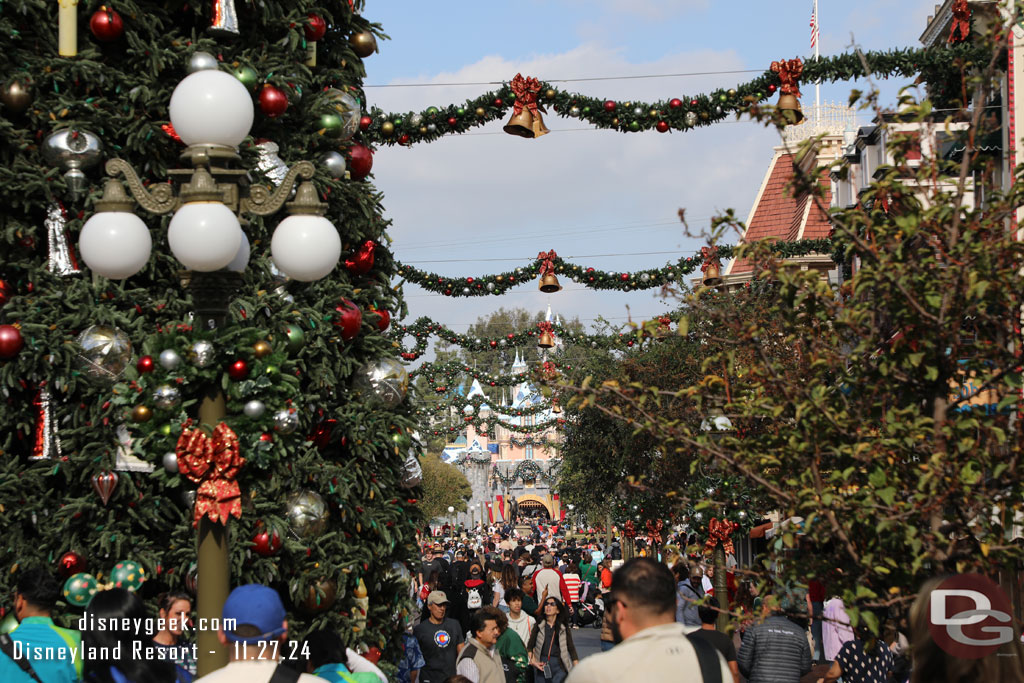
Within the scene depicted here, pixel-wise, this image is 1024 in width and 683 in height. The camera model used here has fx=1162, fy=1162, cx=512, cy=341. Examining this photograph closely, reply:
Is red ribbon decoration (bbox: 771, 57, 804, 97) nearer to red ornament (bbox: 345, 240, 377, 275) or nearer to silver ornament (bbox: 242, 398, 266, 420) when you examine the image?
red ornament (bbox: 345, 240, 377, 275)

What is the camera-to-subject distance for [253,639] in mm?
4023

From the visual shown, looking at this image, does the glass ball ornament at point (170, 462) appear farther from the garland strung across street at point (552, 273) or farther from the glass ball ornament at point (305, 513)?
the garland strung across street at point (552, 273)

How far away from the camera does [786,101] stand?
425 inches

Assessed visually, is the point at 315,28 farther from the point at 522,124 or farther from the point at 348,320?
the point at 522,124

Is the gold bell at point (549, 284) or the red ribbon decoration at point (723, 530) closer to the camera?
the gold bell at point (549, 284)

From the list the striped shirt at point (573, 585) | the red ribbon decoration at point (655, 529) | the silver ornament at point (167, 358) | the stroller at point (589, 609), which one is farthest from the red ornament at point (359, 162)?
the red ribbon decoration at point (655, 529)

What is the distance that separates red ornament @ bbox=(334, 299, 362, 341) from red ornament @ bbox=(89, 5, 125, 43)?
2.52 meters

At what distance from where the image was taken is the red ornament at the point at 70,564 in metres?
7.86

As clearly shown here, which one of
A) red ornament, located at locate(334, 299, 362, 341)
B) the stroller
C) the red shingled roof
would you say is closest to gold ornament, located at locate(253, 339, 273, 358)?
red ornament, located at locate(334, 299, 362, 341)

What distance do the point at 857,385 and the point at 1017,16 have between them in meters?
1.90

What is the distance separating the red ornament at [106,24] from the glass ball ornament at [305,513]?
353 centimetres

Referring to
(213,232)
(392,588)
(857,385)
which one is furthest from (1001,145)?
(213,232)

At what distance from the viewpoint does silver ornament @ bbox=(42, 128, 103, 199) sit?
809cm

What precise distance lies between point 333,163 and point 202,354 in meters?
3.42
